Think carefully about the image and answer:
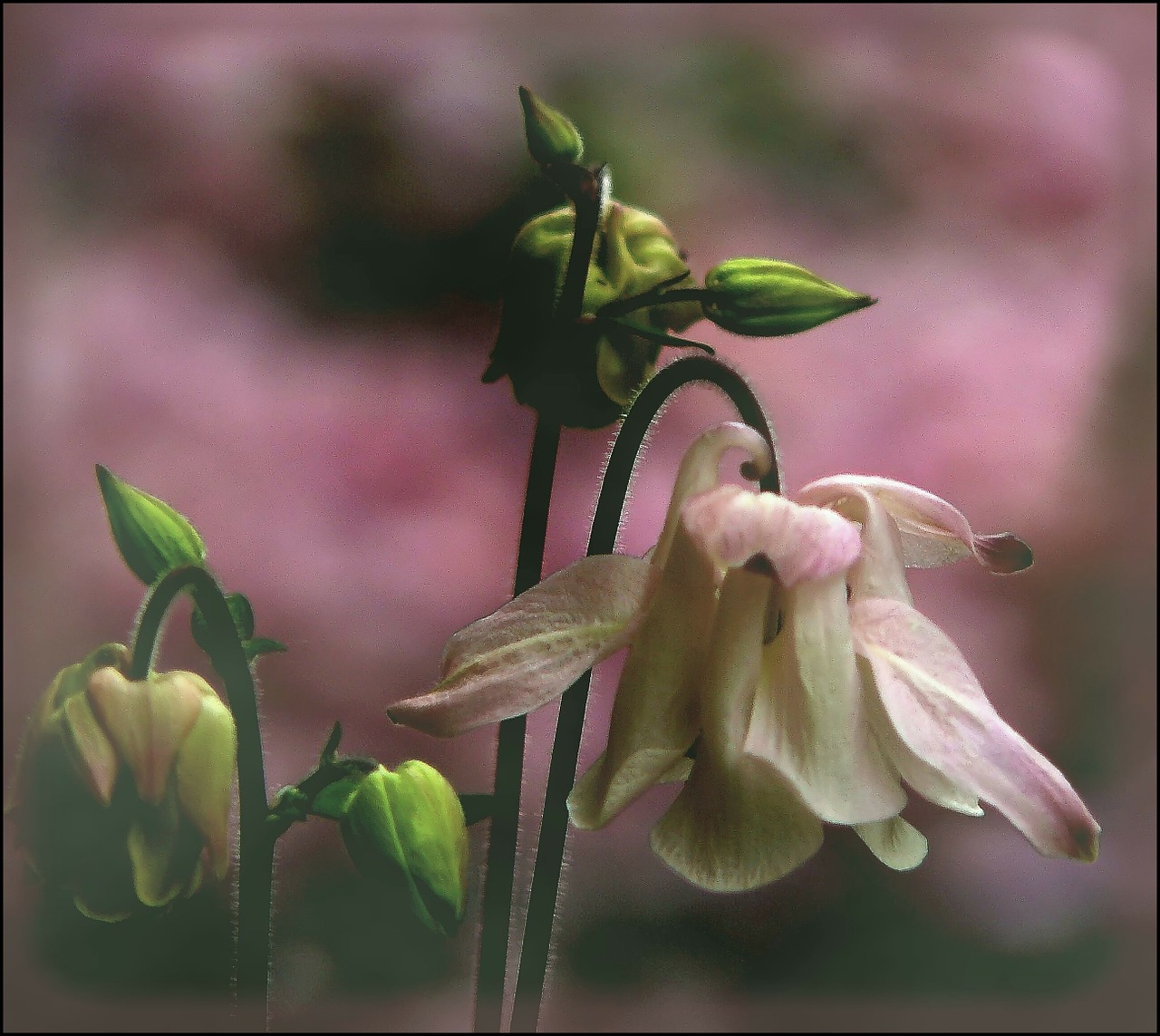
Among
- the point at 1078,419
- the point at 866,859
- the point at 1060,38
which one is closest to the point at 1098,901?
the point at 866,859

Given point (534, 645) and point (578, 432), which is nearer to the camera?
point (534, 645)

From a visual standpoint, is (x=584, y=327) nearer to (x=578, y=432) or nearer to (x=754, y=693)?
(x=754, y=693)

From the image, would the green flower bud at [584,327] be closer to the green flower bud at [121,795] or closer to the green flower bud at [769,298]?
the green flower bud at [769,298]

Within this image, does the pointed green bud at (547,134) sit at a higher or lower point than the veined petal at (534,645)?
higher

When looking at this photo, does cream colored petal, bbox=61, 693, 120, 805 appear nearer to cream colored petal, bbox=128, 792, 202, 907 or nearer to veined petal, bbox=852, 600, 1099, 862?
cream colored petal, bbox=128, 792, 202, 907

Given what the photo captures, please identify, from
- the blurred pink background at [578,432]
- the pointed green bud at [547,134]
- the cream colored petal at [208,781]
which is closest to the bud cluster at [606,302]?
the pointed green bud at [547,134]

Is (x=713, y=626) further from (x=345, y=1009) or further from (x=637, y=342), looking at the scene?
(x=345, y=1009)

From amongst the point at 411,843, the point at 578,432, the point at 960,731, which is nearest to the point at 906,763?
the point at 960,731
